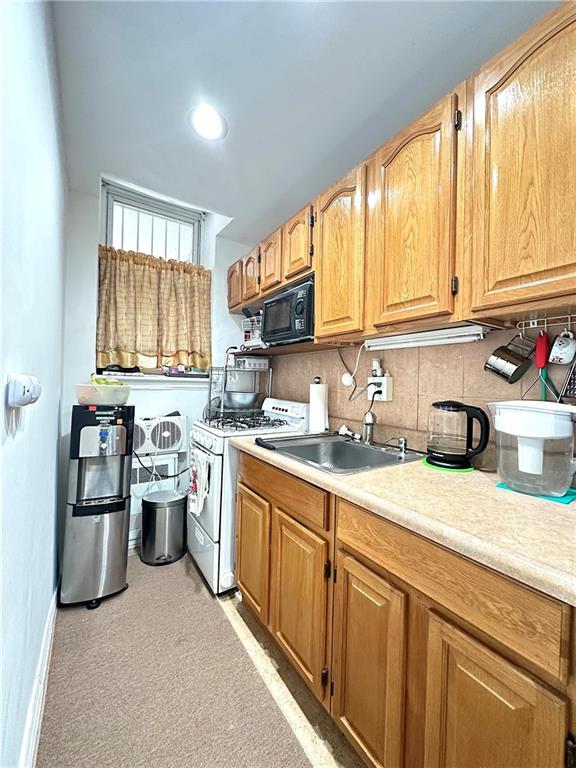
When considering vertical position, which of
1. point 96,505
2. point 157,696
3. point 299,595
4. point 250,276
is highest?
point 250,276

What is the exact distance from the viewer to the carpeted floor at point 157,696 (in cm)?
106

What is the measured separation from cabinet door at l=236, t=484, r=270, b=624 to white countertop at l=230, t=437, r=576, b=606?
46 centimetres

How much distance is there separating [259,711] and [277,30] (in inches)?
99.5

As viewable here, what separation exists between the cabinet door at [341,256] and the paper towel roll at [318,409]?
43 centimetres

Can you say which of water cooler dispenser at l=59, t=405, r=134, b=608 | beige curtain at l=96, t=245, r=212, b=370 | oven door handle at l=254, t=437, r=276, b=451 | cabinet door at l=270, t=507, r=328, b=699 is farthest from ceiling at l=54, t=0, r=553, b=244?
cabinet door at l=270, t=507, r=328, b=699

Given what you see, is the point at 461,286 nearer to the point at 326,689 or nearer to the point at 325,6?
the point at 325,6

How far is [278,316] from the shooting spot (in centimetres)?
200

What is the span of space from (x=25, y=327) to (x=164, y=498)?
163cm

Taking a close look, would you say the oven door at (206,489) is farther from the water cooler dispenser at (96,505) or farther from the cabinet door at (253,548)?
the water cooler dispenser at (96,505)

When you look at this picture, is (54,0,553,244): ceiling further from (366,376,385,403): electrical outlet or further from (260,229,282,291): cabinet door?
(366,376,385,403): electrical outlet

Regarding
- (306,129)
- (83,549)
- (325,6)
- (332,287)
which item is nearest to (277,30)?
(325,6)

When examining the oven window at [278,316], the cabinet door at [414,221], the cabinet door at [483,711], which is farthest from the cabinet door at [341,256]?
the cabinet door at [483,711]

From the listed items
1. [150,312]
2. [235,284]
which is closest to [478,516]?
[235,284]

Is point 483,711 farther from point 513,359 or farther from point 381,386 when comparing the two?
point 381,386
